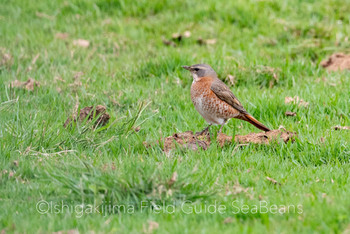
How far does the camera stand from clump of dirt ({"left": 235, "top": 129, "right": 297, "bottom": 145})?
19.2 ft

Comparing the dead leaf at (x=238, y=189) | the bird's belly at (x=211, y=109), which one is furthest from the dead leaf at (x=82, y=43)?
the dead leaf at (x=238, y=189)

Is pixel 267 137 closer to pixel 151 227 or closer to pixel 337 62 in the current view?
pixel 151 227

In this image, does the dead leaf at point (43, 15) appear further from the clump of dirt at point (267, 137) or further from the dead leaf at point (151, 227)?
the dead leaf at point (151, 227)

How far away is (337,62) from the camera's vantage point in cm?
854

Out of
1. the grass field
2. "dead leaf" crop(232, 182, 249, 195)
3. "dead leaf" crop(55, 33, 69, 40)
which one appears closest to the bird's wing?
the grass field

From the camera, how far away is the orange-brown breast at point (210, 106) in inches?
256

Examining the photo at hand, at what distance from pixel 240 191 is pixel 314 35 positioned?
5707mm

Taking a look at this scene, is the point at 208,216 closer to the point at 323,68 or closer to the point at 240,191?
the point at 240,191

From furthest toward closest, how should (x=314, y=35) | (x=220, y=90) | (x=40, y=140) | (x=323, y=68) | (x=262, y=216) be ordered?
1. (x=314, y=35)
2. (x=323, y=68)
3. (x=220, y=90)
4. (x=40, y=140)
5. (x=262, y=216)

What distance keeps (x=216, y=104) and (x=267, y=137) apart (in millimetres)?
896

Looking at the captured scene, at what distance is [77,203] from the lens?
4.44 metres

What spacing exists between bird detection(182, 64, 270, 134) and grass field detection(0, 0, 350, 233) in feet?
0.57

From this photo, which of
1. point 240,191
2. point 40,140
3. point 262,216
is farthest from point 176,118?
point 262,216

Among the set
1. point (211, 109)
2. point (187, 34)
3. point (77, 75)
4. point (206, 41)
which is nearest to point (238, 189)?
point (211, 109)
